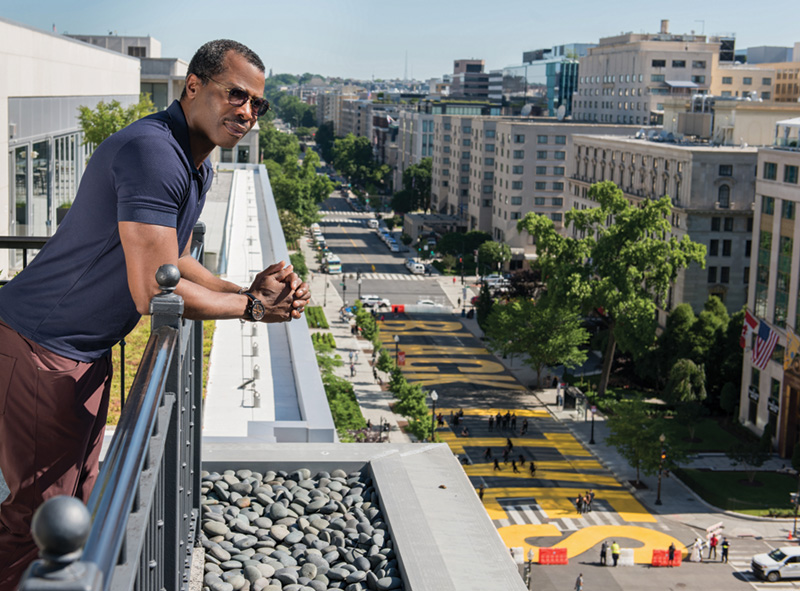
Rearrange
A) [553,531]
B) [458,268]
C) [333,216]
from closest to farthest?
[553,531]
[458,268]
[333,216]

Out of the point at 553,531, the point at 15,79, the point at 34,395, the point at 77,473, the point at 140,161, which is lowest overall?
the point at 553,531

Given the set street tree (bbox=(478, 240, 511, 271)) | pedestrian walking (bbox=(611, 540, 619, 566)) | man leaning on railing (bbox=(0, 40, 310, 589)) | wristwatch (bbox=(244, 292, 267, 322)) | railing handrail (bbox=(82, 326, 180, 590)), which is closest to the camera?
railing handrail (bbox=(82, 326, 180, 590))

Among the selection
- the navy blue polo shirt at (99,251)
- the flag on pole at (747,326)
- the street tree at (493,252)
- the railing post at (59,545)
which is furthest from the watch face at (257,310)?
the street tree at (493,252)

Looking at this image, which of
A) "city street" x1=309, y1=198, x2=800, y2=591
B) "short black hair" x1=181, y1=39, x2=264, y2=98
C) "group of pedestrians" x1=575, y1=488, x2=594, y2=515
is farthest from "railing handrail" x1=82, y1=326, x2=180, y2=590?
"group of pedestrians" x1=575, y1=488, x2=594, y2=515

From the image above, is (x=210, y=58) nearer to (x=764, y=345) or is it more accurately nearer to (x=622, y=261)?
(x=764, y=345)

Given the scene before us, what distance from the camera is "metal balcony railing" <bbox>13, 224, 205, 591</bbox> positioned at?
2.01 metres

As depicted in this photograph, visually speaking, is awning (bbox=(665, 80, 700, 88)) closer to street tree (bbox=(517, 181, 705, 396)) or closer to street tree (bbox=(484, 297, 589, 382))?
street tree (bbox=(484, 297, 589, 382))

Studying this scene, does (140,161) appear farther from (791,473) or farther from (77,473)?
(791,473)

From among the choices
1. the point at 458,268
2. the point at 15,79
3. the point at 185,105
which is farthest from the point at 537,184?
the point at 185,105

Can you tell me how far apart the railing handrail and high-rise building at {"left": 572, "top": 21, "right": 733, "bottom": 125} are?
119804 mm

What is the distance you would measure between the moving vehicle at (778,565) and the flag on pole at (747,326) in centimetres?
1767

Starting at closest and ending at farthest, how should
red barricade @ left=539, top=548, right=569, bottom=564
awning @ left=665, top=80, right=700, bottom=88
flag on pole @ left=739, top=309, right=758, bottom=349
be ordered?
red barricade @ left=539, top=548, right=569, bottom=564 → flag on pole @ left=739, top=309, right=758, bottom=349 → awning @ left=665, top=80, right=700, bottom=88

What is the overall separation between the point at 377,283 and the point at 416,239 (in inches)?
981

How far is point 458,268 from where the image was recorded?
103m
